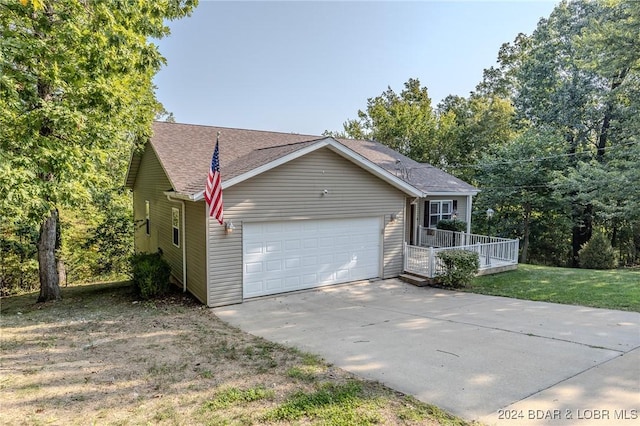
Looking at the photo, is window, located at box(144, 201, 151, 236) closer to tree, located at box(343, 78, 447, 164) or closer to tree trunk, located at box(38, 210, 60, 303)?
tree trunk, located at box(38, 210, 60, 303)

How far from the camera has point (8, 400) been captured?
4039 millimetres

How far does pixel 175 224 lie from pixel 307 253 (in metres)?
4.19

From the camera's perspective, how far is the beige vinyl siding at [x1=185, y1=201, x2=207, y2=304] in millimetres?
8955

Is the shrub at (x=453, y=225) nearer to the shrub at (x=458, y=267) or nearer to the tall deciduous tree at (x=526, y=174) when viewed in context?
the shrub at (x=458, y=267)

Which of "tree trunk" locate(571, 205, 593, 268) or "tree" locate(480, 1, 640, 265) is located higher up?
"tree" locate(480, 1, 640, 265)

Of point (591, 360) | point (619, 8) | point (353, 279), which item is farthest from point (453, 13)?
point (591, 360)

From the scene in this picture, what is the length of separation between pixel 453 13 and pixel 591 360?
433 inches

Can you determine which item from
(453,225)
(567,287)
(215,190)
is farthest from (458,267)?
(215,190)

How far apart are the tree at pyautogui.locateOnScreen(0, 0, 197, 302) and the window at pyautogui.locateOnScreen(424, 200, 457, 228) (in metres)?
11.2

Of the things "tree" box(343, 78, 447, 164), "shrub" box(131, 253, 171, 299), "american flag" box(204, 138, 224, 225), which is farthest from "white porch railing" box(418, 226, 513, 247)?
"tree" box(343, 78, 447, 164)

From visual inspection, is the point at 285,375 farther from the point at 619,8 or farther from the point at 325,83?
the point at 325,83

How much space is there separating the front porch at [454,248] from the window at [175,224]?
278 inches

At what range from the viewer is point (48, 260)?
10070 millimetres

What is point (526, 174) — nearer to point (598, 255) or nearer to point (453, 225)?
point (598, 255)
